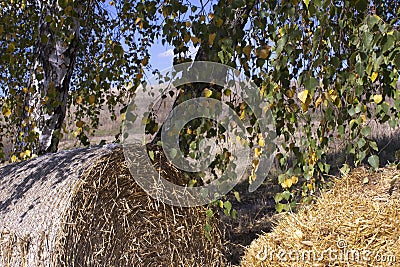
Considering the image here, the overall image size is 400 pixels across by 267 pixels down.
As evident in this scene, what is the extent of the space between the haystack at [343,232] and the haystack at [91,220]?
0.41 m

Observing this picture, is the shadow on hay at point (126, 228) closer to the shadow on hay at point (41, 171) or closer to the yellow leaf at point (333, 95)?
the shadow on hay at point (41, 171)

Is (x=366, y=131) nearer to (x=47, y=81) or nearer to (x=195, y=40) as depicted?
(x=195, y=40)

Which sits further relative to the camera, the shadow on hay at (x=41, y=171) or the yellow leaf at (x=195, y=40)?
the shadow on hay at (x=41, y=171)

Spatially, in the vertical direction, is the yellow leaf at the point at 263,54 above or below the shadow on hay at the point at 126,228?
above

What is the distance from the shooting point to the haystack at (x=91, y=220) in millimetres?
2363

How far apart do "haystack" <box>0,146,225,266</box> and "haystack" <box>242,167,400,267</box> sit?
412mm

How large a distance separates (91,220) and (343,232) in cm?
123

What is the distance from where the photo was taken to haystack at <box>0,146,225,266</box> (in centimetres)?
236

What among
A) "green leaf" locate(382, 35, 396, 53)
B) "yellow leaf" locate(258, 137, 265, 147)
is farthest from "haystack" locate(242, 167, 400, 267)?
"green leaf" locate(382, 35, 396, 53)

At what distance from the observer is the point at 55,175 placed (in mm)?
2543

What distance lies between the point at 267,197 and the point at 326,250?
9.50 ft

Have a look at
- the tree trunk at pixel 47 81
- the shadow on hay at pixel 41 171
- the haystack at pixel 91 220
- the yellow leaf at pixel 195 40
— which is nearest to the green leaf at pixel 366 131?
the yellow leaf at pixel 195 40

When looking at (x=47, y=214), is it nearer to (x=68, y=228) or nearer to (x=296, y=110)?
(x=68, y=228)

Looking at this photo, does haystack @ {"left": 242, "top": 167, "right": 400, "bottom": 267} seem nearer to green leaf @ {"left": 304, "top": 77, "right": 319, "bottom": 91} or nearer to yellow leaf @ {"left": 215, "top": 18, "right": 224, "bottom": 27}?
green leaf @ {"left": 304, "top": 77, "right": 319, "bottom": 91}
